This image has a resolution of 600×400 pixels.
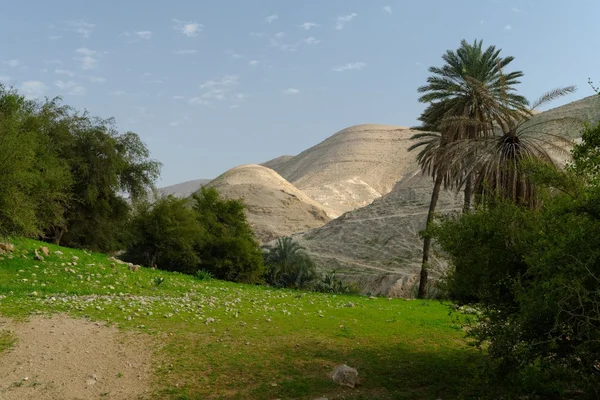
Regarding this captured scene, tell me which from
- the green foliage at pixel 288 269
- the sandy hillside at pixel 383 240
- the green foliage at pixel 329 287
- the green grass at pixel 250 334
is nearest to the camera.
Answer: the green grass at pixel 250 334

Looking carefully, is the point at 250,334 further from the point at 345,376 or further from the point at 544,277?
the point at 544,277

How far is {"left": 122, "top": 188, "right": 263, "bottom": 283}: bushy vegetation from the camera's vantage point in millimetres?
31719

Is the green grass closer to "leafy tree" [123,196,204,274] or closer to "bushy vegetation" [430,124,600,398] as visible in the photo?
"bushy vegetation" [430,124,600,398]

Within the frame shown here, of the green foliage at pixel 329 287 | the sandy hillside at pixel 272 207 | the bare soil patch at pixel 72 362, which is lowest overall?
the green foliage at pixel 329 287

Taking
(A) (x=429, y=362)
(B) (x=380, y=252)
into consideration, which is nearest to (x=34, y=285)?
(A) (x=429, y=362)

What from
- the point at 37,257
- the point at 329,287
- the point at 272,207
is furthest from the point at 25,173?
the point at 272,207

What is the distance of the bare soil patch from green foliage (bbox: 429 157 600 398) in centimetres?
609

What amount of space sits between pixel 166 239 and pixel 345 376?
2316 centimetres

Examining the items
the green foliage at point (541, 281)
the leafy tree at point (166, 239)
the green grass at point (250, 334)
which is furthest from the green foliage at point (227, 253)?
the green foliage at point (541, 281)

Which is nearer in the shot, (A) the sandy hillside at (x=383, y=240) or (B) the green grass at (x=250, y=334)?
(B) the green grass at (x=250, y=334)

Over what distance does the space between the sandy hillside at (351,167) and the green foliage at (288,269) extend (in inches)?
2641

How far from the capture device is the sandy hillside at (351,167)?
11669 cm

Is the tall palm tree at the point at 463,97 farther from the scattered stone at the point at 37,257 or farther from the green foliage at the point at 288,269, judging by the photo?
the scattered stone at the point at 37,257

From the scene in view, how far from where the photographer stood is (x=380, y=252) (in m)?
53.9
